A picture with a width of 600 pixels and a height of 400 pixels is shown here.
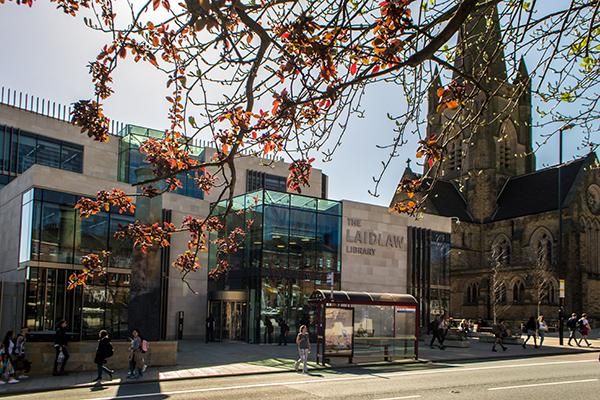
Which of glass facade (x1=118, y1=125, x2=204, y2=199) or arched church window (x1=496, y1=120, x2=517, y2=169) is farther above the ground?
arched church window (x1=496, y1=120, x2=517, y2=169)

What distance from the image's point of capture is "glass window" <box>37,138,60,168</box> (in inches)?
1606

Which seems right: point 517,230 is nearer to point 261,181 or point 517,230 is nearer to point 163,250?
point 261,181

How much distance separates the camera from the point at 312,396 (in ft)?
47.8

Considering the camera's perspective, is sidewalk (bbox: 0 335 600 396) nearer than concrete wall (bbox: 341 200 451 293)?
Yes

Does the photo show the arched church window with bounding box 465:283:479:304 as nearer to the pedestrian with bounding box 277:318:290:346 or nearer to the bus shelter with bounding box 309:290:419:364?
the pedestrian with bounding box 277:318:290:346

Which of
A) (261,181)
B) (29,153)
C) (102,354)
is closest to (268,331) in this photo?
(102,354)

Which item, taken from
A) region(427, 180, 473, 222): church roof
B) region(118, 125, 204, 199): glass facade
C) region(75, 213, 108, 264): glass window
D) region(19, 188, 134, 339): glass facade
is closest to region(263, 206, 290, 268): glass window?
region(19, 188, 134, 339): glass facade

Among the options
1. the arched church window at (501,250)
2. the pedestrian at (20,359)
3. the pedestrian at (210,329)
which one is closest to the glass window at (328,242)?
the pedestrian at (210,329)

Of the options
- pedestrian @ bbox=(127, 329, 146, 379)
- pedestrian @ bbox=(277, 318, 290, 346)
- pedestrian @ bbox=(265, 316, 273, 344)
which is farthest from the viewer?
pedestrian @ bbox=(265, 316, 273, 344)

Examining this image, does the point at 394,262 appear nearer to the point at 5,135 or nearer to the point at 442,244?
the point at 442,244

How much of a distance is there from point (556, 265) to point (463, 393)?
44.2 metres

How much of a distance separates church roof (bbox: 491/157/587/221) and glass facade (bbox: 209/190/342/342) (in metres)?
33.8

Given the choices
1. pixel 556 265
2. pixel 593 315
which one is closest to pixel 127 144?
pixel 556 265

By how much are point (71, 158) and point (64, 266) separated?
15922 mm
